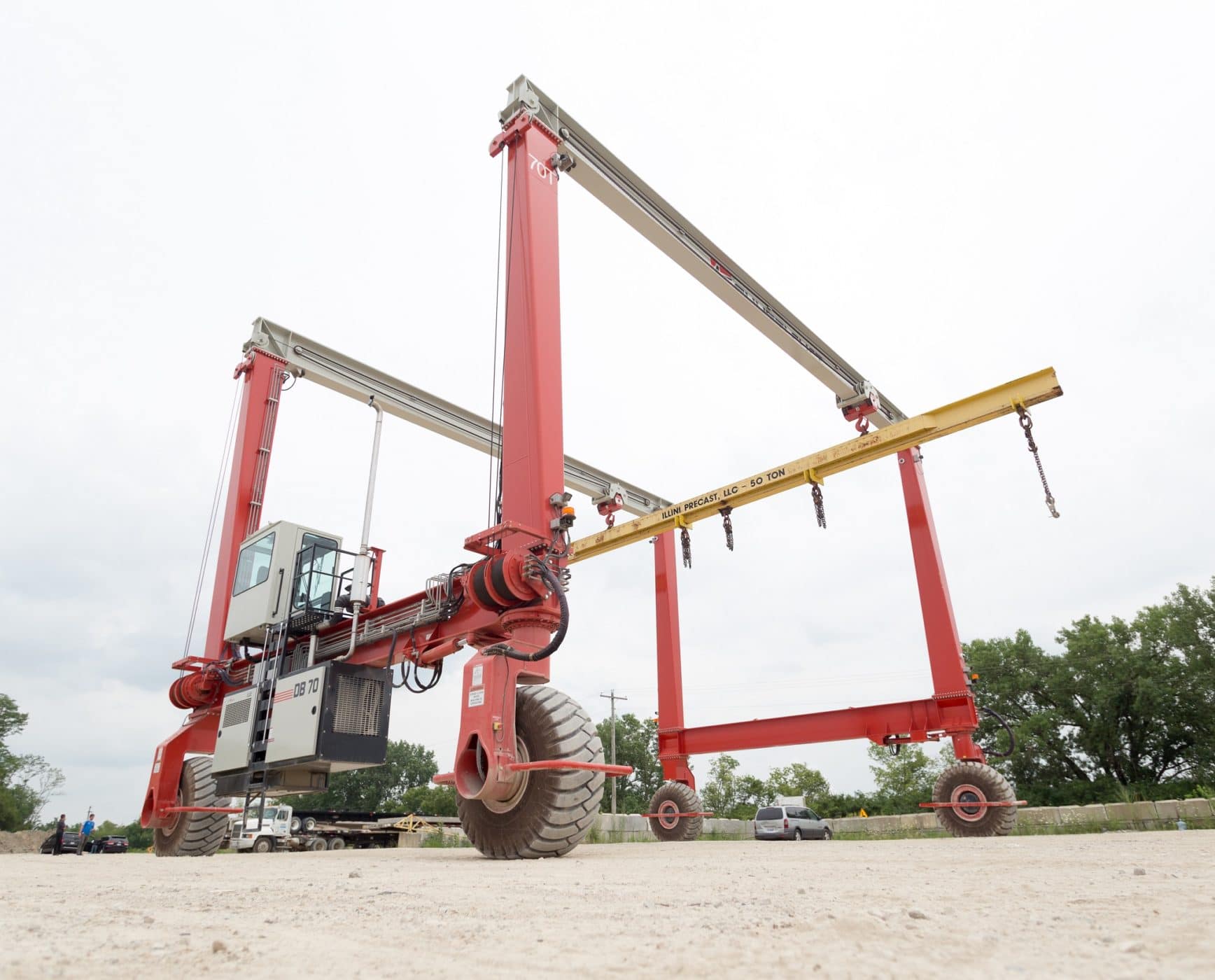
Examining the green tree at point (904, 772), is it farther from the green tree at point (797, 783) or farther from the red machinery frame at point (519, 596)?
the red machinery frame at point (519, 596)

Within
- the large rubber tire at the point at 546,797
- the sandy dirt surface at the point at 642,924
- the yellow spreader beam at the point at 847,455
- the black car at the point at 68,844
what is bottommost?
the black car at the point at 68,844

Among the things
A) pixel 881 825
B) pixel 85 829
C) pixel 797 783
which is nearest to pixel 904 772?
pixel 797 783

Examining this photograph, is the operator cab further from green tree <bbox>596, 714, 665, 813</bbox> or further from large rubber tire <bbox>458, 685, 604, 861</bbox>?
green tree <bbox>596, 714, 665, 813</bbox>

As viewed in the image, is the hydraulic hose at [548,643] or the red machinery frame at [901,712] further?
the red machinery frame at [901,712]

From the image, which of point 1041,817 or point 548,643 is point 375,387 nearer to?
point 548,643

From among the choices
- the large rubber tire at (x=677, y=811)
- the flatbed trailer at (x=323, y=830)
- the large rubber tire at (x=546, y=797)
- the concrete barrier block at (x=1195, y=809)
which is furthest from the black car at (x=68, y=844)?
the concrete barrier block at (x=1195, y=809)

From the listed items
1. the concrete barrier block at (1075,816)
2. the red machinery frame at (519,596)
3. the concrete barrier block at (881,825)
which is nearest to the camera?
the red machinery frame at (519,596)

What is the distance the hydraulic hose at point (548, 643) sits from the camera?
6.58 m

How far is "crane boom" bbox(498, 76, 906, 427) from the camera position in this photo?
409 inches

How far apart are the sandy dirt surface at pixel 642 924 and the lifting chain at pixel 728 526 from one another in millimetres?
9280

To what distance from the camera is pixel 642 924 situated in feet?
7.75

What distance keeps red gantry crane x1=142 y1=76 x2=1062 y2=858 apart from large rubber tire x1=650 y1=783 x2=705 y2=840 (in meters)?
0.05

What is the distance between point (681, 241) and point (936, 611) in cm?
816

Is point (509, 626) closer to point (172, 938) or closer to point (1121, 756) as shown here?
point (172, 938)
